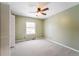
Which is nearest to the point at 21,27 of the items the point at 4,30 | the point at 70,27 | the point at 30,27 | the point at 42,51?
the point at 30,27

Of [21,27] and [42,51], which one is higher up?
[21,27]

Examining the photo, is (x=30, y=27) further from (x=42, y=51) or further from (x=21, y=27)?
(x=42, y=51)

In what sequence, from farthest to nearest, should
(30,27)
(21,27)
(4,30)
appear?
1. (30,27)
2. (21,27)
3. (4,30)

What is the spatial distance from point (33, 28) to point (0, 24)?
4.19m

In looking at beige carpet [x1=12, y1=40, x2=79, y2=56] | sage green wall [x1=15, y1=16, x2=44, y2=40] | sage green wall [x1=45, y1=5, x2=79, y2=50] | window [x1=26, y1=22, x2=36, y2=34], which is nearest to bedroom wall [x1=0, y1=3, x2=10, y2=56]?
beige carpet [x1=12, y1=40, x2=79, y2=56]

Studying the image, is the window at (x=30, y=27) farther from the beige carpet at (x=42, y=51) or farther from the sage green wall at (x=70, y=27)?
the sage green wall at (x=70, y=27)

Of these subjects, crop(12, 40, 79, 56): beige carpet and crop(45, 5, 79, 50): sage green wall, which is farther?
crop(45, 5, 79, 50): sage green wall

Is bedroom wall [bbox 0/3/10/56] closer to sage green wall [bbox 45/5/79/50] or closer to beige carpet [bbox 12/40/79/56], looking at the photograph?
beige carpet [bbox 12/40/79/56]

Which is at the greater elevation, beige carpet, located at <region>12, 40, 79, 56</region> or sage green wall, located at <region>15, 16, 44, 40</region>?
sage green wall, located at <region>15, 16, 44, 40</region>

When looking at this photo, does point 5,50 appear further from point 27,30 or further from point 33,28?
point 33,28

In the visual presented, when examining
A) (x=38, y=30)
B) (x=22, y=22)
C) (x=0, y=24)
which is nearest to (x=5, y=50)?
(x=0, y=24)

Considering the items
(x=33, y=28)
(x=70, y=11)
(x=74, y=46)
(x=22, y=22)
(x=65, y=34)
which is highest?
(x=70, y=11)

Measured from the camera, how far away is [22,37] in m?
5.94

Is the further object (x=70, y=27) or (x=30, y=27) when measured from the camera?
(x=30, y=27)
